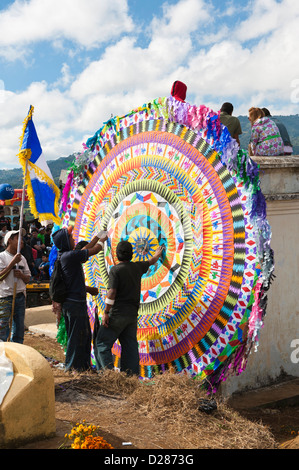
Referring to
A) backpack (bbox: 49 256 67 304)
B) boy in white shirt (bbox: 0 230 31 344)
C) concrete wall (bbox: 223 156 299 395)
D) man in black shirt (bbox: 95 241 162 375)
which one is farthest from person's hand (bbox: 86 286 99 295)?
concrete wall (bbox: 223 156 299 395)

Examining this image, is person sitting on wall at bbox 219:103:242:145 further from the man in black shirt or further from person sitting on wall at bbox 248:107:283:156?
the man in black shirt

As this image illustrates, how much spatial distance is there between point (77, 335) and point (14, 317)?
1.01 m

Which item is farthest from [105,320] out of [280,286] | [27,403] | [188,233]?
[27,403]

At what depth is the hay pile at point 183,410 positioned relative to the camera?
14.4 ft

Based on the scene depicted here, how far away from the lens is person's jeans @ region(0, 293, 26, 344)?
6699 millimetres

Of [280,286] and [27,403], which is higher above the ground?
[280,286]

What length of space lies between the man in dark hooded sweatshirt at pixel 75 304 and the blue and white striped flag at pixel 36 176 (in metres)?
0.76

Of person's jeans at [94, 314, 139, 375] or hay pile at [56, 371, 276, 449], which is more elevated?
person's jeans at [94, 314, 139, 375]

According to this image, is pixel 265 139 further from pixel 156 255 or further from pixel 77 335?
pixel 77 335

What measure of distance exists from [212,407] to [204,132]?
272cm

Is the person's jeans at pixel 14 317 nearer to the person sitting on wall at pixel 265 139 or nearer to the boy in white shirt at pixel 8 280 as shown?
the boy in white shirt at pixel 8 280

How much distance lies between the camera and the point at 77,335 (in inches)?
249
